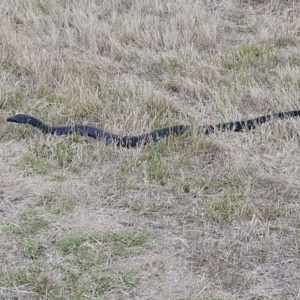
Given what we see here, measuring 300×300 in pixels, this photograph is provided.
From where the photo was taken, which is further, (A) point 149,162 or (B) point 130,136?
(B) point 130,136

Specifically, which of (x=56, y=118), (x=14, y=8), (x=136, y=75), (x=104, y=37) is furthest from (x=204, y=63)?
(x=14, y=8)

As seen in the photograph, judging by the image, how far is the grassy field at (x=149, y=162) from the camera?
3.48 meters

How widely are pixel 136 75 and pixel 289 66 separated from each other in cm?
151

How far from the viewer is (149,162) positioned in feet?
15.3

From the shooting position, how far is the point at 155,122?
5.41 m

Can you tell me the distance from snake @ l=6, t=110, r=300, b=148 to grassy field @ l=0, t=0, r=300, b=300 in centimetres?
7

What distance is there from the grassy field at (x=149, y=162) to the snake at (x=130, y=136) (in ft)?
0.23

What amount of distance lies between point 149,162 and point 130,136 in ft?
1.56

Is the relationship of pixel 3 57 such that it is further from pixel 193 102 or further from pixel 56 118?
pixel 193 102

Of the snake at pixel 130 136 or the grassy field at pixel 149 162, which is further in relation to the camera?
the snake at pixel 130 136

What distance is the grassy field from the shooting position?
3.48 meters

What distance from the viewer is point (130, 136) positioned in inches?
200

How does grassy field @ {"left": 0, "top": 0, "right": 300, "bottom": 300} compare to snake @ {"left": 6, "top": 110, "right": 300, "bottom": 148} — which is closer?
grassy field @ {"left": 0, "top": 0, "right": 300, "bottom": 300}

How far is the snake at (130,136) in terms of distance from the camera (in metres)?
4.98
